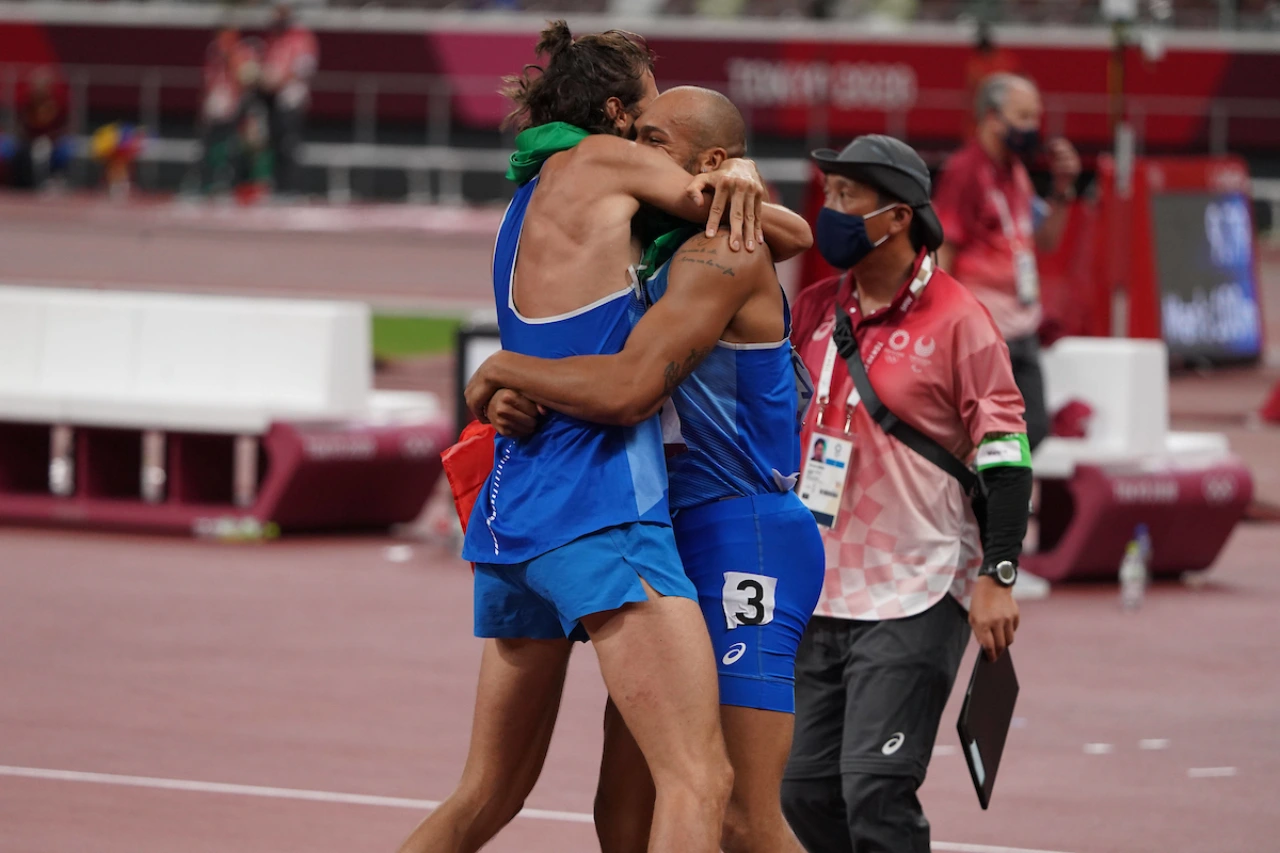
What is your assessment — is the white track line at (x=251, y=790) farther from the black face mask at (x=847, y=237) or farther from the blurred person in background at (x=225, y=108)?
the blurred person in background at (x=225, y=108)

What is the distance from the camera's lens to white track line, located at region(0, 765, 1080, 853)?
7.14 metres

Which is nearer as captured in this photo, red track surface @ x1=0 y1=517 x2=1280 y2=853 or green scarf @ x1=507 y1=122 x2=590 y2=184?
green scarf @ x1=507 y1=122 x2=590 y2=184

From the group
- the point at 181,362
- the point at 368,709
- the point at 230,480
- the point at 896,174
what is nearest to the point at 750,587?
the point at 896,174

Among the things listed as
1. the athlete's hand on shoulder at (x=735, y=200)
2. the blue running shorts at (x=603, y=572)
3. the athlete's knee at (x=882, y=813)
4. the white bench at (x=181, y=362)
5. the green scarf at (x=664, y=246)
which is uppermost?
the athlete's hand on shoulder at (x=735, y=200)

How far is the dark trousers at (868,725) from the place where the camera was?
544 cm

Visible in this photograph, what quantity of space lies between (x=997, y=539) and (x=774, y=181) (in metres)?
24.9

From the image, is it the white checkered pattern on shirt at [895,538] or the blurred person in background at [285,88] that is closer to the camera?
the white checkered pattern on shirt at [895,538]

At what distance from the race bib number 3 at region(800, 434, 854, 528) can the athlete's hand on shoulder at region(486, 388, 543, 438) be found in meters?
1.23

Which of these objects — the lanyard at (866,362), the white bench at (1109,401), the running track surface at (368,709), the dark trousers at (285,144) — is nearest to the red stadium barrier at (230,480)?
the running track surface at (368,709)

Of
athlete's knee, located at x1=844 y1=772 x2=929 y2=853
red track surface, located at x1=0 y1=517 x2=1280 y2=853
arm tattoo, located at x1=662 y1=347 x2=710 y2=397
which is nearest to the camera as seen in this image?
arm tattoo, located at x1=662 y1=347 x2=710 y2=397

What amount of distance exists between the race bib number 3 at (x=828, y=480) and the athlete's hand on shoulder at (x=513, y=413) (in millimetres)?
1230

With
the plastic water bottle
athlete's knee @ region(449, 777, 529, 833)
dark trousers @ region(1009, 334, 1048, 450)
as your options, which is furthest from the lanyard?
the plastic water bottle

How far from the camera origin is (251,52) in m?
31.2

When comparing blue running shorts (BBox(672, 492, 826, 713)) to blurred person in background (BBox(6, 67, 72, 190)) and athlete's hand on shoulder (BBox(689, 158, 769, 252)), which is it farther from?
blurred person in background (BBox(6, 67, 72, 190))
